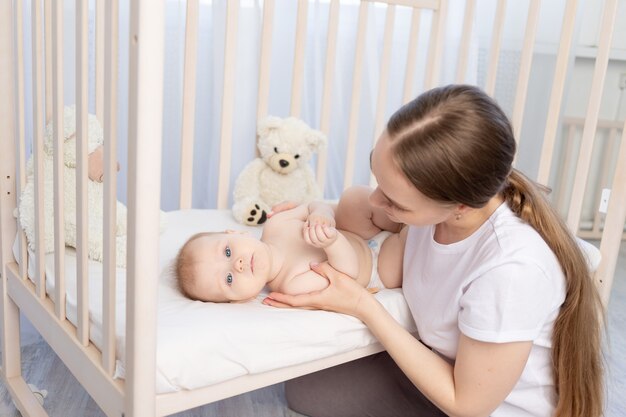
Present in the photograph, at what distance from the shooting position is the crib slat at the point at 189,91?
1.38 meters

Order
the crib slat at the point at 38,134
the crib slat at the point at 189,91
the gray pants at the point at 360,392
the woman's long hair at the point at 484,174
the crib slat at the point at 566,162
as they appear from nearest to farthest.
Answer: the woman's long hair at the point at 484,174 → the crib slat at the point at 38,134 → the gray pants at the point at 360,392 → the crib slat at the point at 189,91 → the crib slat at the point at 566,162

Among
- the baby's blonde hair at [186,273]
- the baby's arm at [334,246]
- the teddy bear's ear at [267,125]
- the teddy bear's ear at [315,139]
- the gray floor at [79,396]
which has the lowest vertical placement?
the gray floor at [79,396]

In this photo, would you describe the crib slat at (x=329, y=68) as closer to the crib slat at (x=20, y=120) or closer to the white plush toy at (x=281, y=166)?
the white plush toy at (x=281, y=166)

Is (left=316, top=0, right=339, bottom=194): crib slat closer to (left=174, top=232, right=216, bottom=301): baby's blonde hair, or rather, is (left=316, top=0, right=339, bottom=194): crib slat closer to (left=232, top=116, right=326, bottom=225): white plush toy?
(left=232, top=116, right=326, bottom=225): white plush toy

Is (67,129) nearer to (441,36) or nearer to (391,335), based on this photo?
(391,335)

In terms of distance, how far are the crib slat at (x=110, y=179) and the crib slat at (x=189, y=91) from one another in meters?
0.66

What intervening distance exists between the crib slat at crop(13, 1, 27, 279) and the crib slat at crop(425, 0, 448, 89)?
0.98 meters

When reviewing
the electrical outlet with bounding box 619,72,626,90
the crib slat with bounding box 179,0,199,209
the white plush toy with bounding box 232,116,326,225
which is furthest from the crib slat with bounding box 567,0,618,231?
the electrical outlet with bounding box 619,72,626,90

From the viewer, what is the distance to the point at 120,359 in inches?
33.0

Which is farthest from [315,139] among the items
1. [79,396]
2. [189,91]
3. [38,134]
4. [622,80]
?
[622,80]

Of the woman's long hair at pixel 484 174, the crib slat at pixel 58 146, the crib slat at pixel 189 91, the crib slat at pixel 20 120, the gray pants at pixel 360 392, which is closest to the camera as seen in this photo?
the woman's long hair at pixel 484 174

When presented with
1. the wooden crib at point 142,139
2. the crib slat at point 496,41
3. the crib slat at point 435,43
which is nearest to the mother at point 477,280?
the wooden crib at point 142,139

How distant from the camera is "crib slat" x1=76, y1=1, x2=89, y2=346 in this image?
2.71 ft

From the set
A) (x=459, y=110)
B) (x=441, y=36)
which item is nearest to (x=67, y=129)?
(x=459, y=110)
